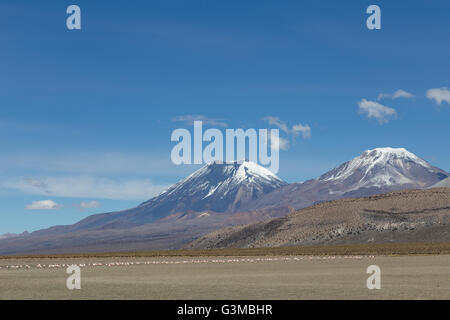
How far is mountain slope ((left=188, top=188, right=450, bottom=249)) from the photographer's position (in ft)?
485

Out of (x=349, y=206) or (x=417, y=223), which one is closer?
(x=417, y=223)

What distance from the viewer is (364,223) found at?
163250 mm

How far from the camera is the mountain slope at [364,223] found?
14775 centimetres

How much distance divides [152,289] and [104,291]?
2.31 meters
